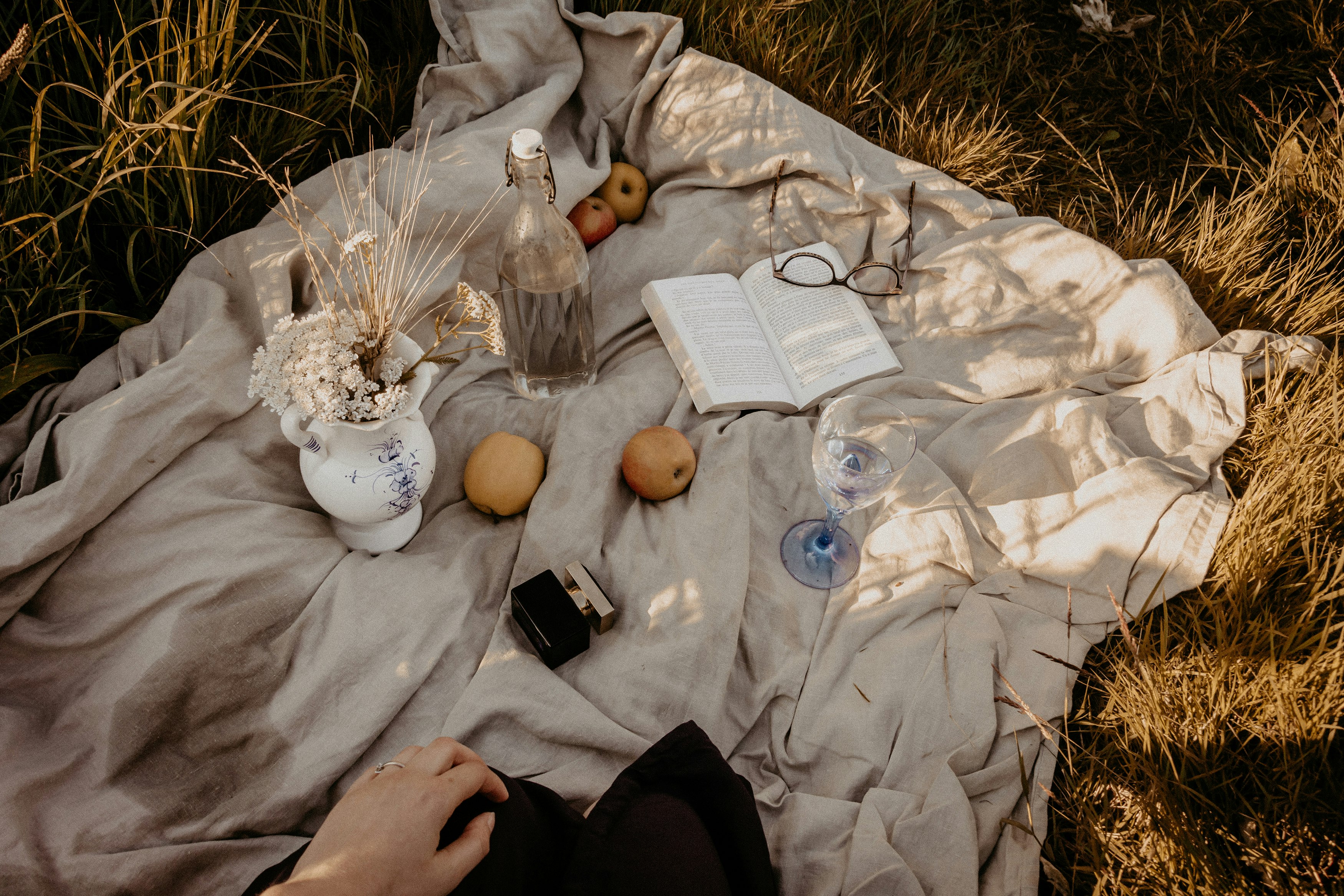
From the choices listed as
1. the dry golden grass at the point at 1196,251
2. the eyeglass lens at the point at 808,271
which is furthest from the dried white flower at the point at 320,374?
the dry golden grass at the point at 1196,251

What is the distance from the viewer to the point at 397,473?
1.74 m

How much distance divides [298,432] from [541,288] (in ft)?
2.45

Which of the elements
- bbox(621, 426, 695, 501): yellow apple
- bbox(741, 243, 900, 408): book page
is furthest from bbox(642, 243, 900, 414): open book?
bbox(621, 426, 695, 501): yellow apple

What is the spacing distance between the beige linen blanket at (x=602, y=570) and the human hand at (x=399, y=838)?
336 millimetres

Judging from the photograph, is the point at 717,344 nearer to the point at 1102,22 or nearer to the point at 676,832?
the point at 676,832

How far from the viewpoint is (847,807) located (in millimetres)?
1614

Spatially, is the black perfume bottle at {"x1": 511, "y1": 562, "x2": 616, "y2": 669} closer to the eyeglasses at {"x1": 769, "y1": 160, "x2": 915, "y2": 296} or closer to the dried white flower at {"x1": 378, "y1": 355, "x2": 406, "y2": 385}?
the dried white flower at {"x1": 378, "y1": 355, "x2": 406, "y2": 385}

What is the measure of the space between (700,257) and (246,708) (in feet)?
5.70

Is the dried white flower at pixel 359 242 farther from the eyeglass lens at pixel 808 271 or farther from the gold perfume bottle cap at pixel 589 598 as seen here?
the eyeglass lens at pixel 808 271

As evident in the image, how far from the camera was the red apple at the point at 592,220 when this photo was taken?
8.16 ft

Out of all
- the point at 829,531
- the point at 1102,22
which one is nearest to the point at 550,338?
the point at 829,531

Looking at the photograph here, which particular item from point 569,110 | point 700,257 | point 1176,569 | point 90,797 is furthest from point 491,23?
point 1176,569

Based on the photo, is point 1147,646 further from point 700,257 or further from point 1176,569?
point 700,257

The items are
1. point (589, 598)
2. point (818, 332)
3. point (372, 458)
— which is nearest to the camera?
point (372, 458)
